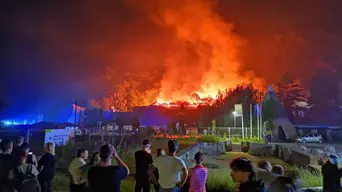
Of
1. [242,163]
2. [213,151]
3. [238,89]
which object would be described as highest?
[238,89]

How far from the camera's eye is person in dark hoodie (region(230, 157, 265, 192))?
362cm

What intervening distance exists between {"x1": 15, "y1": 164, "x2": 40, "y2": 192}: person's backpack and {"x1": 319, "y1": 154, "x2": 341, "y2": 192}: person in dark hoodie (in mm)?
6358

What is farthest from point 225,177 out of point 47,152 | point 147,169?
point 47,152

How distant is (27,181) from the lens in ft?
19.5

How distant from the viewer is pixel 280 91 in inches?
2445

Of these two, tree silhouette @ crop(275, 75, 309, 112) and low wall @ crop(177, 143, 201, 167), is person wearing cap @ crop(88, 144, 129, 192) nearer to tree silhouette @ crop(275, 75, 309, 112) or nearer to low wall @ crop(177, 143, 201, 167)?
low wall @ crop(177, 143, 201, 167)

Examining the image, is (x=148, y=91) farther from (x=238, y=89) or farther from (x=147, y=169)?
(x=147, y=169)

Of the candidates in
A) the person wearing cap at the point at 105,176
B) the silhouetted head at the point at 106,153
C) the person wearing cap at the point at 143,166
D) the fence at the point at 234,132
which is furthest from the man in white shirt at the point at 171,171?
the fence at the point at 234,132

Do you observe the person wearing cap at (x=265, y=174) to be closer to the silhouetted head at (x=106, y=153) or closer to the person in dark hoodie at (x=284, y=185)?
the person in dark hoodie at (x=284, y=185)

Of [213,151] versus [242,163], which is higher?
[242,163]

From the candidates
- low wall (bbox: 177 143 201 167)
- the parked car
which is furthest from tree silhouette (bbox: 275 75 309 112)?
low wall (bbox: 177 143 201 167)

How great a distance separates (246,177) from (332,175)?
406 centimetres

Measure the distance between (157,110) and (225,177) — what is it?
42.0 meters

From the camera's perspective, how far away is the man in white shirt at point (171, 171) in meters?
6.04
